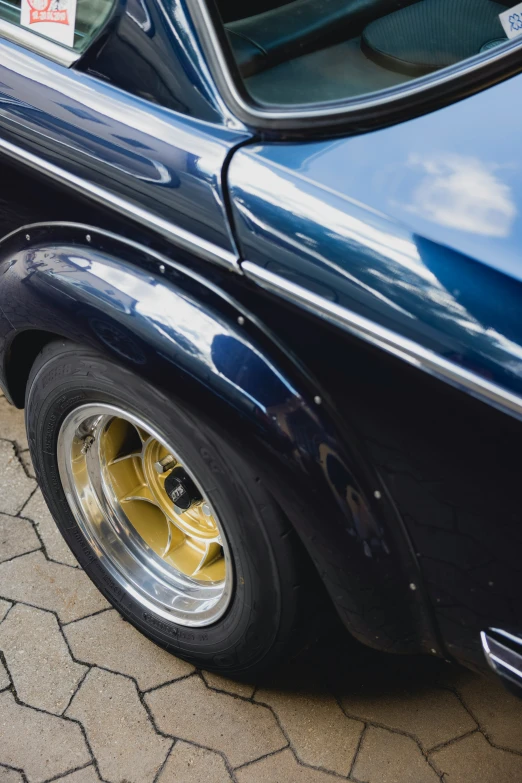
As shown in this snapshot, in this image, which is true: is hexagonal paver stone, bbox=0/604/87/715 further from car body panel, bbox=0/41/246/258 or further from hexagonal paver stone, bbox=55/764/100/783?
car body panel, bbox=0/41/246/258

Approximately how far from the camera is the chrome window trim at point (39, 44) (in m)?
1.59

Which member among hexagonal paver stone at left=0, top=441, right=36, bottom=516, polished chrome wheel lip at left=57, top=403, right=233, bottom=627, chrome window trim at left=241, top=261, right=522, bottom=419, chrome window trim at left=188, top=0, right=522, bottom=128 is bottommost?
hexagonal paver stone at left=0, top=441, right=36, bottom=516

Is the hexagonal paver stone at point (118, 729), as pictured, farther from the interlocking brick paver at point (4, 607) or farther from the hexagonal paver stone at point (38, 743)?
the interlocking brick paver at point (4, 607)

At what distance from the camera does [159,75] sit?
1.46 metres

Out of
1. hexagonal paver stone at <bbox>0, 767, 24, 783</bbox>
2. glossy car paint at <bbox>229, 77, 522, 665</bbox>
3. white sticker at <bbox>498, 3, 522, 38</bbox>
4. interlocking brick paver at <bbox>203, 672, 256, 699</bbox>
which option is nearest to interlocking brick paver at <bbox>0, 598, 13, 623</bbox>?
hexagonal paver stone at <bbox>0, 767, 24, 783</bbox>

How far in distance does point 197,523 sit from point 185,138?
3.54ft

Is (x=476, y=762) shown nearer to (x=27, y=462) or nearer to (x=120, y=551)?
(x=120, y=551)

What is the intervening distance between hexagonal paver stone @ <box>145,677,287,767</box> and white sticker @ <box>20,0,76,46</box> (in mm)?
1623

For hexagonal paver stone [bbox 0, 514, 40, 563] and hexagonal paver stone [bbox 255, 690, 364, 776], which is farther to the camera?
hexagonal paver stone [bbox 0, 514, 40, 563]

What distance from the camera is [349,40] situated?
1.61m

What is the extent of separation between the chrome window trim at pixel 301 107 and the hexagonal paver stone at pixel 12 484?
63.8 inches

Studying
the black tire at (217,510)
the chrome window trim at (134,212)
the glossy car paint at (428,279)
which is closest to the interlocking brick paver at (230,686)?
the black tire at (217,510)

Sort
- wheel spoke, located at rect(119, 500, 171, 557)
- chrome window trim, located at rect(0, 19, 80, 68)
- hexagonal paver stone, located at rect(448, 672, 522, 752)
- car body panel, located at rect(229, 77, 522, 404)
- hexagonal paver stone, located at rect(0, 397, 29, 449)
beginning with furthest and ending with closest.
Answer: hexagonal paver stone, located at rect(0, 397, 29, 449)
wheel spoke, located at rect(119, 500, 171, 557)
hexagonal paver stone, located at rect(448, 672, 522, 752)
chrome window trim, located at rect(0, 19, 80, 68)
car body panel, located at rect(229, 77, 522, 404)

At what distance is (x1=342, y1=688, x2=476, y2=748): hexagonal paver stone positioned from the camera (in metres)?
1.99
